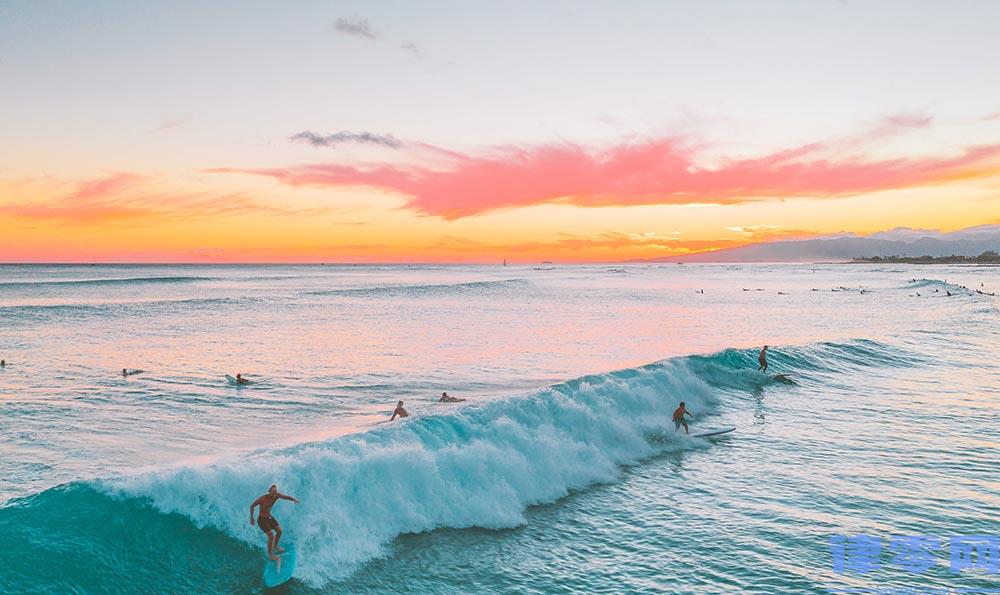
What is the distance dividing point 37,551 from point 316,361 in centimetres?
2672

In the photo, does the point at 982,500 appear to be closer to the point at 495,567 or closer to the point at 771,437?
the point at 771,437

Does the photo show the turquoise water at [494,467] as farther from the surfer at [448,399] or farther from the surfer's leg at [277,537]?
the surfer at [448,399]

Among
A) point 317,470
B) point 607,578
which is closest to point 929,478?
point 607,578

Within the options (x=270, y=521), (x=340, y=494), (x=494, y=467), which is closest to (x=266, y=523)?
(x=270, y=521)

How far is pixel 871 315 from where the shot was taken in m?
68.8

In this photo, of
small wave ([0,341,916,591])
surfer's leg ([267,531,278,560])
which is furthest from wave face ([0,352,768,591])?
surfer's leg ([267,531,278,560])

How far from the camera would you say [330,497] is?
15.2 m

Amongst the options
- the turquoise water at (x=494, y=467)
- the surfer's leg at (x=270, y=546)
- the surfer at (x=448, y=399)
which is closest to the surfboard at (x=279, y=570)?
the surfer's leg at (x=270, y=546)

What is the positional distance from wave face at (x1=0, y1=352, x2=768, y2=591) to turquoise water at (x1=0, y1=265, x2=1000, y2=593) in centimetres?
6

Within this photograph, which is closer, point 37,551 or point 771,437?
point 37,551

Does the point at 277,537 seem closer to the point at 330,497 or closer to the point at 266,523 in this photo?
the point at 266,523

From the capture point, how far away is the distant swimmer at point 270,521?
42.9 feet

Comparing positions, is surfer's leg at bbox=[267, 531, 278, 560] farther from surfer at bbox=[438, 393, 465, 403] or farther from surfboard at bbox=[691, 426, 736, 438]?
surfboard at bbox=[691, 426, 736, 438]

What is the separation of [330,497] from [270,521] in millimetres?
2096
